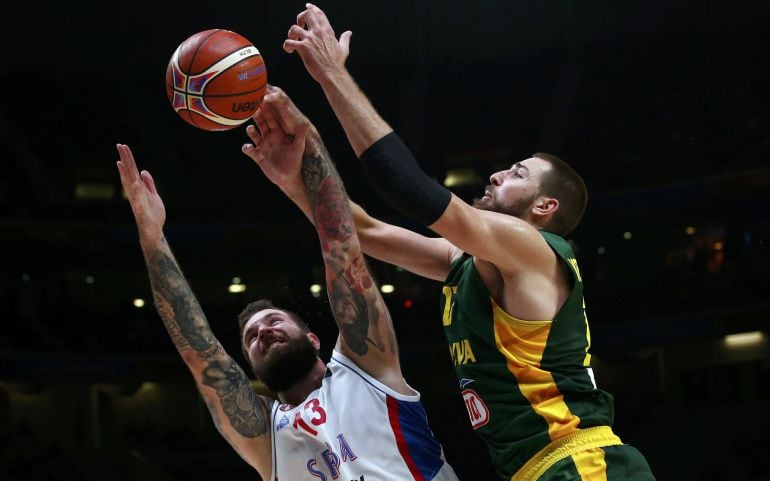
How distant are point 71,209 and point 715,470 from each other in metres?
9.13

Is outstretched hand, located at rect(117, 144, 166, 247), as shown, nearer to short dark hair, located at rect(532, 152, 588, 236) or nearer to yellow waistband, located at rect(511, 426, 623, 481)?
short dark hair, located at rect(532, 152, 588, 236)

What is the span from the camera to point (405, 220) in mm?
11922

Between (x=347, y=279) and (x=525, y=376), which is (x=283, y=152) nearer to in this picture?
(x=347, y=279)

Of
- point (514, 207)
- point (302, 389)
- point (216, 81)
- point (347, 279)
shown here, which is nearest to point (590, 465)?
point (514, 207)

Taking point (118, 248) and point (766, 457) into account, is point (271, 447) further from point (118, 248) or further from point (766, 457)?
point (118, 248)

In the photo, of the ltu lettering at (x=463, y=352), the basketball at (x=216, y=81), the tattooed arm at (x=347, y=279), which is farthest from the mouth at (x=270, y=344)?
the basketball at (x=216, y=81)

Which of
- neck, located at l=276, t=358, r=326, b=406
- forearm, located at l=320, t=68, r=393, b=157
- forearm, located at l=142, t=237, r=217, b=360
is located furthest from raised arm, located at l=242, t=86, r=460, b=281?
neck, located at l=276, t=358, r=326, b=406

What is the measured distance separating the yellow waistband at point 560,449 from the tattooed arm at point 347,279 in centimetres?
60

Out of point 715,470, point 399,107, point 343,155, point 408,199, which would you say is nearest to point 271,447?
point 408,199

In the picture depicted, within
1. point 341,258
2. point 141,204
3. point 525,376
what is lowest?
point 525,376

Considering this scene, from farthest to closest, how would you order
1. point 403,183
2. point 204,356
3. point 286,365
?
point 286,365
point 204,356
point 403,183

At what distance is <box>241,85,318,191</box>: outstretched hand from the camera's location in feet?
10.6

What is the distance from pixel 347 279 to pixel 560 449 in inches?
37.1

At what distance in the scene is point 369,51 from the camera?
14242 mm
